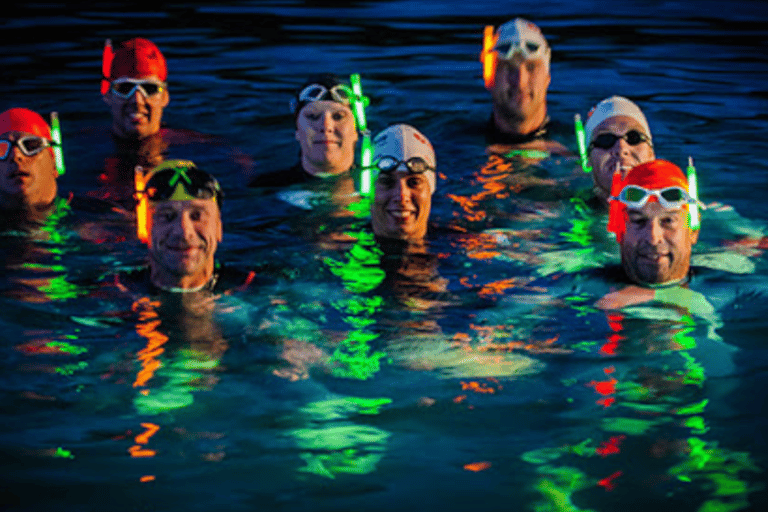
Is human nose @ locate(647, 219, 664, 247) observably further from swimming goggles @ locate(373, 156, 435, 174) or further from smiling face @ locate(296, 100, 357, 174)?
smiling face @ locate(296, 100, 357, 174)

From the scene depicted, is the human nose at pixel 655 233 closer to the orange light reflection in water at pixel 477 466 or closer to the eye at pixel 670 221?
the eye at pixel 670 221

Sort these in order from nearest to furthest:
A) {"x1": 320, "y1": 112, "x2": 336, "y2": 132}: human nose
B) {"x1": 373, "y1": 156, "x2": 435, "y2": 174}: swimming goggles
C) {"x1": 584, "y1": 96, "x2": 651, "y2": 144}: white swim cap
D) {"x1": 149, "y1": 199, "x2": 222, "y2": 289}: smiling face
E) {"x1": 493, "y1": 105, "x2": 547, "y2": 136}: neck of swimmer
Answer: {"x1": 149, "y1": 199, "x2": 222, "y2": 289}: smiling face → {"x1": 373, "y1": 156, "x2": 435, "y2": 174}: swimming goggles → {"x1": 584, "y1": 96, "x2": 651, "y2": 144}: white swim cap → {"x1": 320, "y1": 112, "x2": 336, "y2": 132}: human nose → {"x1": 493, "y1": 105, "x2": 547, "y2": 136}: neck of swimmer

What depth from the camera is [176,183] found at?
856cm

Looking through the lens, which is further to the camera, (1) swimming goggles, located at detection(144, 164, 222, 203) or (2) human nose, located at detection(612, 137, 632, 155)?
(2) human nose, located at detection(612, 137, 632, 155)

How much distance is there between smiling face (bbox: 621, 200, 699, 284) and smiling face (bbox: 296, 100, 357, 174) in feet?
12.1

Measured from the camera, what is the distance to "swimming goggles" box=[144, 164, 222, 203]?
8570 mm

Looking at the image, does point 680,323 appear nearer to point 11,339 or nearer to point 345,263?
point 345,263

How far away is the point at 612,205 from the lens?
920cm

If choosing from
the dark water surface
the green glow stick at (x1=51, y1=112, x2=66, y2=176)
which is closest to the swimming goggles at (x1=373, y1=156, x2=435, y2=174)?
the dark water surface

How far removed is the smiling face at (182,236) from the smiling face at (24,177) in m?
2.37

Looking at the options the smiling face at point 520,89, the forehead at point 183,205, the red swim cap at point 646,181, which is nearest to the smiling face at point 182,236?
the forehead at point 183,205

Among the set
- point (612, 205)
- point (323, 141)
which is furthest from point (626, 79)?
point (612, 205)

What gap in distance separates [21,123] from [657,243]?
5.31 meters

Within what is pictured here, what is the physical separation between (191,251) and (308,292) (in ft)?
3.58
